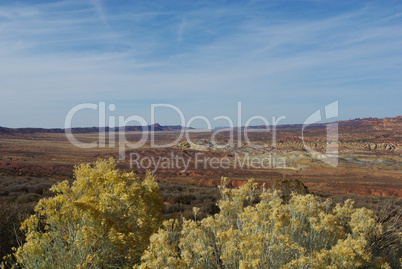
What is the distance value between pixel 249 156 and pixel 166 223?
47815 mm

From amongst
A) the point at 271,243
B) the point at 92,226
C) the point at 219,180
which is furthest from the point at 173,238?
the point at 219,180

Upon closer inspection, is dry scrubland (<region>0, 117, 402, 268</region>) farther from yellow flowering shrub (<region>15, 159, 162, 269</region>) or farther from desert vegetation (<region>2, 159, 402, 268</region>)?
yellow flowering shrub (<region>15, 159, 162, 269</region>)

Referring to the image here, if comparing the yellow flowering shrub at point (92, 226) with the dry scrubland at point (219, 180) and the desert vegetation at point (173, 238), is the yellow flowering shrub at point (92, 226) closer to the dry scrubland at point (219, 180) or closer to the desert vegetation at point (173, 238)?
the desert vegetation at point (173, 238)

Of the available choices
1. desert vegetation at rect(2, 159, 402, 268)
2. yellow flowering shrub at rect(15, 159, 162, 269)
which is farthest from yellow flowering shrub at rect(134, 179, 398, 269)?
yellow flowering shrub at rect(15, 159, 162, 269)

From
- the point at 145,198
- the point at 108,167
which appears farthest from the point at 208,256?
the point at 108,167

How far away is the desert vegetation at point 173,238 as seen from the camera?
249 centimetres

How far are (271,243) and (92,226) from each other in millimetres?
1879

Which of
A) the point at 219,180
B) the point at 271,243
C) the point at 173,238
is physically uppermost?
the point at 271,243

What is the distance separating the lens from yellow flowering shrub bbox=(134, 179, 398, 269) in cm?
238

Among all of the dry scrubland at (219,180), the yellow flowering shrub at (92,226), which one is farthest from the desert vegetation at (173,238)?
the dry scrubland at (219,180)

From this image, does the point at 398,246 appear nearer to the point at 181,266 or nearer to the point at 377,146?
the point at 181,266

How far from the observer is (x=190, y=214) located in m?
8.40

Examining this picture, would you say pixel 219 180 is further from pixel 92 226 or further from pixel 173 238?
pixel 92 226

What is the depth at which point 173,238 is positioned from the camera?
3.46 meters
